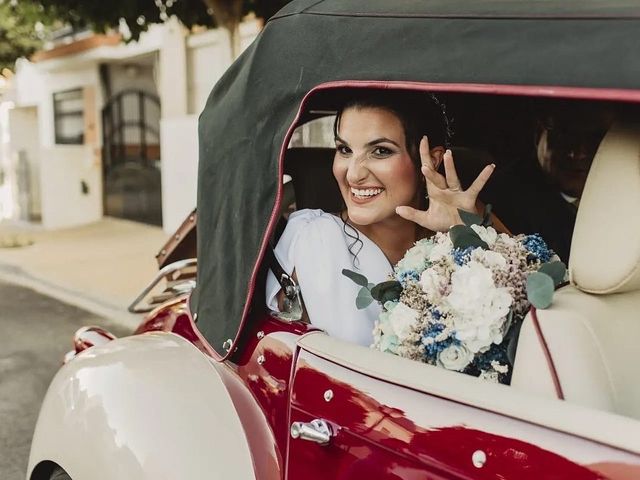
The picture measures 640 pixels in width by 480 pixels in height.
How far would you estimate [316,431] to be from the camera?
5.25 feet

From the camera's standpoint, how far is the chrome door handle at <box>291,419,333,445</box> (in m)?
1.59

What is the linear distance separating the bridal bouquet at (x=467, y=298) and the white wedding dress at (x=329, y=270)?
0.17 m

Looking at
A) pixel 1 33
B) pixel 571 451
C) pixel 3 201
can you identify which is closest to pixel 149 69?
pixel 1 33

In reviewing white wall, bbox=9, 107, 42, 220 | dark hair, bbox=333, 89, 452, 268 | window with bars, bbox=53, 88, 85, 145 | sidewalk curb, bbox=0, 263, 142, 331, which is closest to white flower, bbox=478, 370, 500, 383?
dark hair, bbox=333, 89, 452, 268

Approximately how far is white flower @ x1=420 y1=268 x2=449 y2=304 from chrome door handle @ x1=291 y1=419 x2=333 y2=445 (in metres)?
0.36

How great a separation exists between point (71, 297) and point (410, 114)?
7021 millimetres

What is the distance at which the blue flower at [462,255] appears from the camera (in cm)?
170

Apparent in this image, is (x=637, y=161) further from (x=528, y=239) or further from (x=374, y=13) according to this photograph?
(x=374, y=13)

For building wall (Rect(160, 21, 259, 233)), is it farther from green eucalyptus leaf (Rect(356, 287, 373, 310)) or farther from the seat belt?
green eucalyptus leaf (Rect(356, 287, 373, 310))

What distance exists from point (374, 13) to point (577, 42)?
1.72ft

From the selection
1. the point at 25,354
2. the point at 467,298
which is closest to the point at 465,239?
the point at 467,298

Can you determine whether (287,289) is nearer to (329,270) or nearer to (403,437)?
(329,270)

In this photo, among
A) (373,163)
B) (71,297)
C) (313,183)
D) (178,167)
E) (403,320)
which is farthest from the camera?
(178,167)

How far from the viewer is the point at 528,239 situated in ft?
6.03
